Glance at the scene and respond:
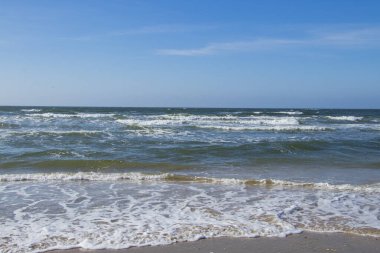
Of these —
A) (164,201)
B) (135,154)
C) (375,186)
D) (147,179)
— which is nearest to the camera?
(164,201)

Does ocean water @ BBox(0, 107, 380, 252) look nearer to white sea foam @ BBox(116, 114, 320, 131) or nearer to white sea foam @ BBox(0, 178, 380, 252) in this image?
white sea foam @ BBox(0, 178, 380, 252)

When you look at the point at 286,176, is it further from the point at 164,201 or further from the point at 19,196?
the point at 19,196

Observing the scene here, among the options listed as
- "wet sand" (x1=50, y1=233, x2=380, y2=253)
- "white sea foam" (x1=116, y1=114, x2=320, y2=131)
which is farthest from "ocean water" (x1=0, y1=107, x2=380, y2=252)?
"white sea foam" (x1=116, y1=114, x2=320, y2=131)

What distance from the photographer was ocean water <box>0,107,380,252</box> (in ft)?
21.2

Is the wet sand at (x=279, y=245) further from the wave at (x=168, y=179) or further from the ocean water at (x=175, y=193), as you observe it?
the wave at (x=168, y=179)

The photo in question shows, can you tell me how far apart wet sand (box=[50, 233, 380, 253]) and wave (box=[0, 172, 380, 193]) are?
4221 millimetres

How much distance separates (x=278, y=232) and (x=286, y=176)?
577 cm

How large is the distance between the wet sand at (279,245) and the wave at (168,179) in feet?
13.8

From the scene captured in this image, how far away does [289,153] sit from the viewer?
17156 millimetres

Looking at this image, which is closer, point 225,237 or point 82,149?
point 225,237

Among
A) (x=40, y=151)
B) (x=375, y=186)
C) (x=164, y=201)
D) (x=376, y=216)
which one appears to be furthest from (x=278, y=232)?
(x=40, y=151)

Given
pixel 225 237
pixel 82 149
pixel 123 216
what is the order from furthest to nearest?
pixel 82 149 < pixel 123 216 < pixel 225 237

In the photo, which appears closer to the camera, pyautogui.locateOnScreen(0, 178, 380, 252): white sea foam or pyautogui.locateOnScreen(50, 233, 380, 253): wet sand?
pyautogui.locateOnScreen(50, 233, 380, 253): wet sand

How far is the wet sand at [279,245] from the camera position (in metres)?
5.60
